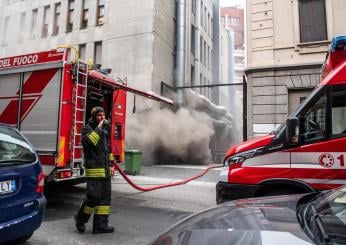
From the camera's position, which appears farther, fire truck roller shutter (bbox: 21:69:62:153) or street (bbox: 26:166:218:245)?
fire truck roller shutter (bbox: 21:69:62:153)

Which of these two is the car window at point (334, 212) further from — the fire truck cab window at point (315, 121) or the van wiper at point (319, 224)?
the fire truck cab window at point (315, 121)

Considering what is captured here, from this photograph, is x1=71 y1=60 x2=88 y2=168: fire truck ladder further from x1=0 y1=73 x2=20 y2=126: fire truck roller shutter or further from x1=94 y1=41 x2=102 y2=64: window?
x1=94 y1=41 x2=102 y2=64: window

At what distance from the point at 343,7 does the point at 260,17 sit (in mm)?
2749

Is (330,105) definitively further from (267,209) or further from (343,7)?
(343,7)

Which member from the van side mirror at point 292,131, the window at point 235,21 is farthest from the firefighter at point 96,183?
the window at point 235,21

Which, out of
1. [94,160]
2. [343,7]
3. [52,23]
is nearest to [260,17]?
Answer: [343,7]

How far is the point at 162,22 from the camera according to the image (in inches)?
727

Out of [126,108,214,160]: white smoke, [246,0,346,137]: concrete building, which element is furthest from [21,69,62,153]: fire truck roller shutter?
[126,108,214,160]: white smoke

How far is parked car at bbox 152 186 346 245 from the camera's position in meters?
1.72

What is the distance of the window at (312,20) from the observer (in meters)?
11.8

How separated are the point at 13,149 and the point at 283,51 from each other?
33.7 feet

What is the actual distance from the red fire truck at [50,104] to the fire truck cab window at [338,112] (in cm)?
444

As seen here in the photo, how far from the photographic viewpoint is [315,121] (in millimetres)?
4309

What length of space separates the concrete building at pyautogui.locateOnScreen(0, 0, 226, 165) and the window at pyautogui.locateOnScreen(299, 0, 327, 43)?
25.0 ft
